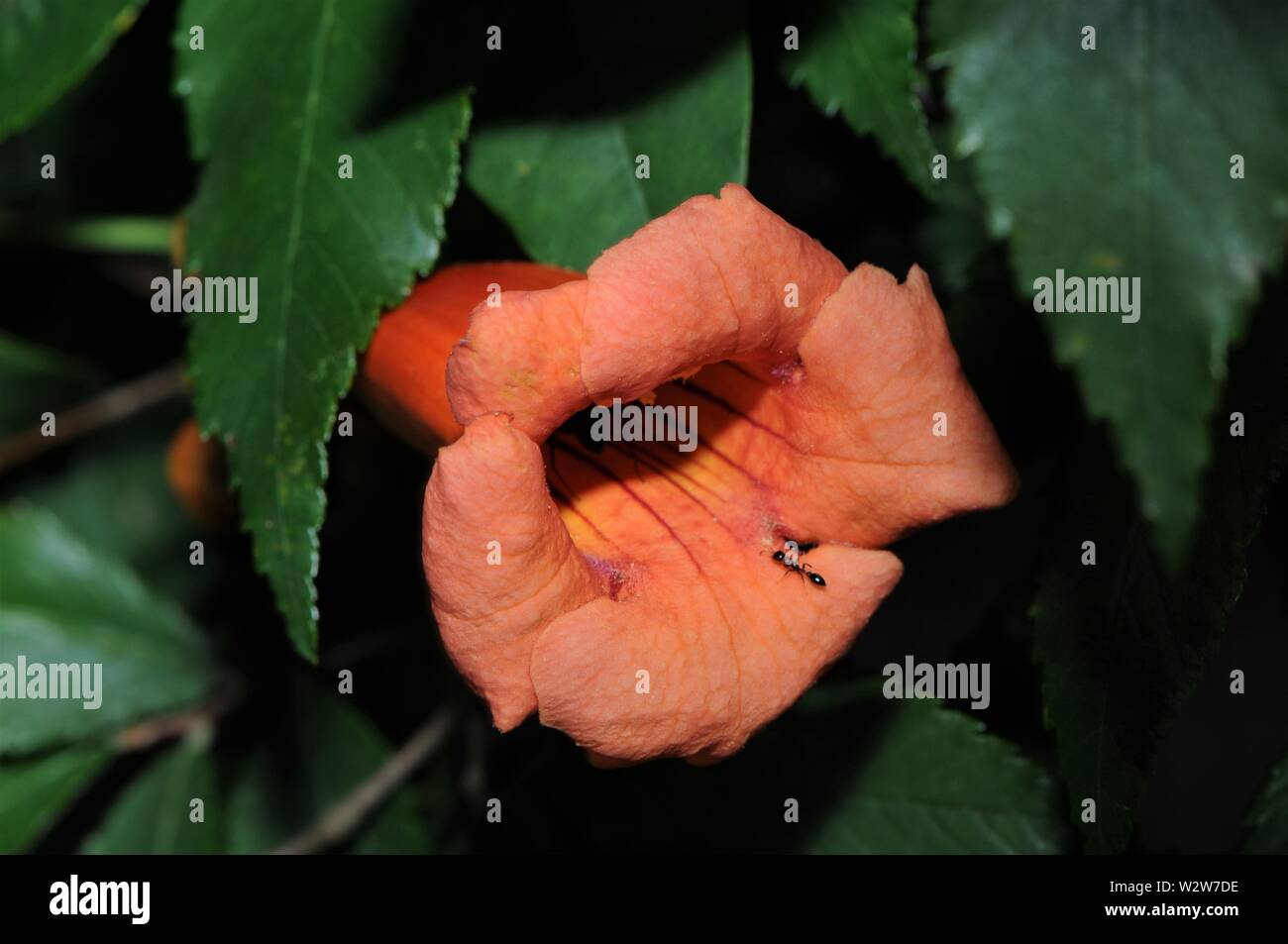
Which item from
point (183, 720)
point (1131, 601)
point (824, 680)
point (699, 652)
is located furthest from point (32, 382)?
point (1131, 601)

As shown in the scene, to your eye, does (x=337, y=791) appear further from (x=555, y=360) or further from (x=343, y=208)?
(x=555, y=360)

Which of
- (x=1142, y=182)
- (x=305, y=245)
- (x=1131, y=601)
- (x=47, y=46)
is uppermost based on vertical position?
(x=47, y=46)

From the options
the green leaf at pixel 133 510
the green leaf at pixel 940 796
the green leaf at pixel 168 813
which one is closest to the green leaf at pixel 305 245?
the green leaf at pixel 940 796


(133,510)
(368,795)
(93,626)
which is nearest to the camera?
(368,795)

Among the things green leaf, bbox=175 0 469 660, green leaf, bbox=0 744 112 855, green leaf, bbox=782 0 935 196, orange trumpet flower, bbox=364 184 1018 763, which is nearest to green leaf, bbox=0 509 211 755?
green leaf, bbox=0 744 112 855

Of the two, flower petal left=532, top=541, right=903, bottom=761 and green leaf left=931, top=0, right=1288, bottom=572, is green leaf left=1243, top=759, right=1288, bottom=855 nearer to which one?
flower petal left=532, top=541, right=903, bottom=761

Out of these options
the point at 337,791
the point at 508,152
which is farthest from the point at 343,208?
the point at 337,791

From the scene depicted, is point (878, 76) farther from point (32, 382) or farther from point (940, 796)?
point (32, 382)
